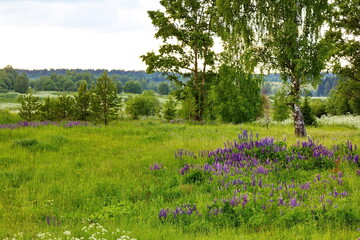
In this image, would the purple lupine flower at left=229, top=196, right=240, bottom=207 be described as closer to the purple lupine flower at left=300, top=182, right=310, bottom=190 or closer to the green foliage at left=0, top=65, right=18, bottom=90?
the purple lupine flower at left=300, top=182, right=310, bottom=190

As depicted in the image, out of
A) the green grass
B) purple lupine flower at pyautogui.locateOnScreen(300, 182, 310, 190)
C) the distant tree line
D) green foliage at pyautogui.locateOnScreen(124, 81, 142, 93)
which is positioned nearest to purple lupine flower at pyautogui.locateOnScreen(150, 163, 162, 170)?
the green grass

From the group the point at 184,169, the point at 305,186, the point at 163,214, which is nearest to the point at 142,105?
the point at 184,169

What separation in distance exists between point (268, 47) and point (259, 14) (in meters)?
1.86

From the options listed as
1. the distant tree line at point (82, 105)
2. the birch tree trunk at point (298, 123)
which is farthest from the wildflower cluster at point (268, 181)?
the distant tree line at point (82, 105)

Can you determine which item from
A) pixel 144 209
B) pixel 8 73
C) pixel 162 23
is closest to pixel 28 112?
pixel 162 23

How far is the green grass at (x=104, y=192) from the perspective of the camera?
4301mm

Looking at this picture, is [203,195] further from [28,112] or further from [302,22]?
[28,112]

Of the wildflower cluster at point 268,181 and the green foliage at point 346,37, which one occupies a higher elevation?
the green foliage at point 346,37

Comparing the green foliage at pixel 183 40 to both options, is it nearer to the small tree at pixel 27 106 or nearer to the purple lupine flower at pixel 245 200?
the small tree at pixel 27 106

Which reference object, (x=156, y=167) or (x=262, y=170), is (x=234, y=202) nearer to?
(x=262, y=170)

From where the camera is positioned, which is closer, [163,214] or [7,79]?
[163,214]

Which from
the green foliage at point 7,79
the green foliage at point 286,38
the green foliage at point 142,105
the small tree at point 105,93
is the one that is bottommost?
the green foliage at point 142,105

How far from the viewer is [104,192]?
21.3 feet

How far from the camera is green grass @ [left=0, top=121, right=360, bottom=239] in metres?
4.30
